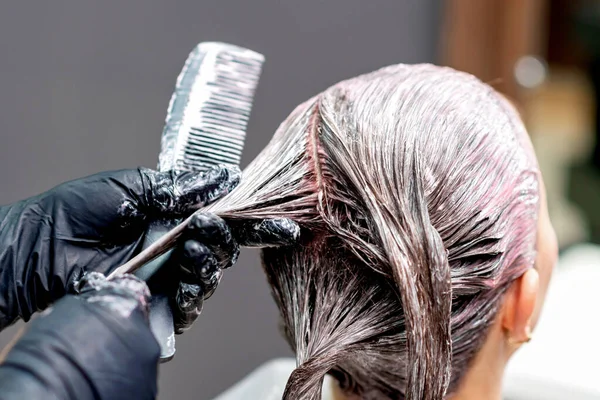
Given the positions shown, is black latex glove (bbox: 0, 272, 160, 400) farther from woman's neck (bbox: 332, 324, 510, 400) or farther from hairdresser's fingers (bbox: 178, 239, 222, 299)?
woman's neck (bbox: 332, 324, 510, 400)

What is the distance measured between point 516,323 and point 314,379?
0.28 meters

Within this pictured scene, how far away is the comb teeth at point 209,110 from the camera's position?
0.93m

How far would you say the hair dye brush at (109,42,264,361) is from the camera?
3.02 ft

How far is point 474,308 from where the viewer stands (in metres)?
0.90

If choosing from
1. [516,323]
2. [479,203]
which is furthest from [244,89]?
[516,323]

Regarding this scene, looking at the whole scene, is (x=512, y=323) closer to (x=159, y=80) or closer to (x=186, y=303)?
(x=186, y=303)

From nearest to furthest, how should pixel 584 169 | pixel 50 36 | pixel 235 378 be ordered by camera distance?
1. pixel 50 36
2. pixel 235 378
3. pixel 584 169

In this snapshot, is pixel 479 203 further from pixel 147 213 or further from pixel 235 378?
pixel 235 378

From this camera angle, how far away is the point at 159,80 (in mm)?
1653

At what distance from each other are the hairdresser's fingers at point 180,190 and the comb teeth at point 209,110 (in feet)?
0.14

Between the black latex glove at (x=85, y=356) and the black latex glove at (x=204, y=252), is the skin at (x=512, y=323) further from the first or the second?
the black latex glove at (x=85, y=356)

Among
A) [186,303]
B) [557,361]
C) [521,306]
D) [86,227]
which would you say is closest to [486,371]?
[521,306]

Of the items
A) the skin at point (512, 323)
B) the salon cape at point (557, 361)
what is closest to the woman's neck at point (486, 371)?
the skin at point (512, 323)

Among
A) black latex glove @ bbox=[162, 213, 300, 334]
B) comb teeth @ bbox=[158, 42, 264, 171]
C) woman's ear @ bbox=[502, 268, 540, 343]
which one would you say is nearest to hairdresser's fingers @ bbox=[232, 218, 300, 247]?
black latex glove @ bbox=[162, 213, 300, 334]
